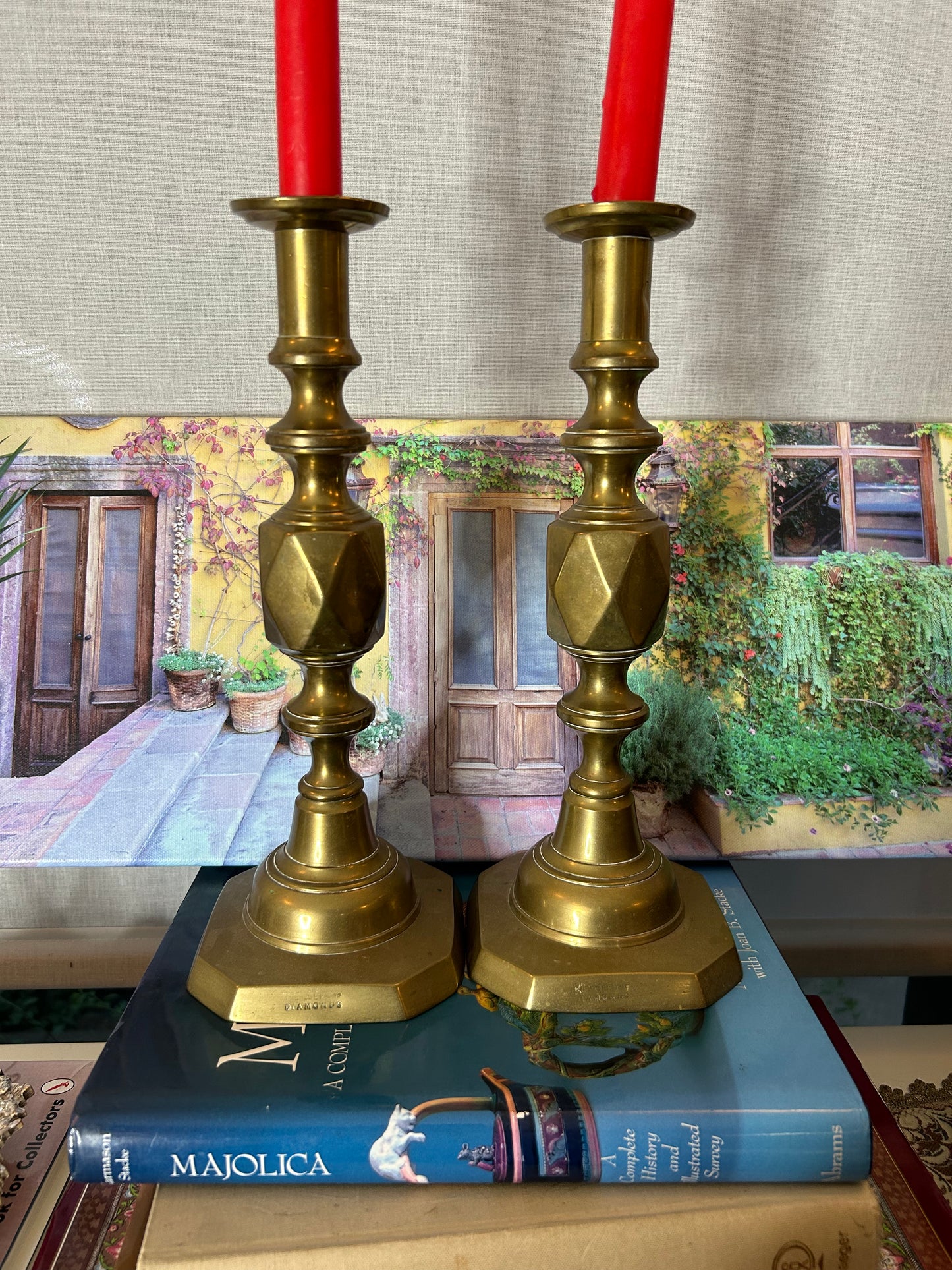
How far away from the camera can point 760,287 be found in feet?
2.58

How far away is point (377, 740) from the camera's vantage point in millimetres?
825

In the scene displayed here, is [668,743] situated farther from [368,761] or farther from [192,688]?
[192,688]

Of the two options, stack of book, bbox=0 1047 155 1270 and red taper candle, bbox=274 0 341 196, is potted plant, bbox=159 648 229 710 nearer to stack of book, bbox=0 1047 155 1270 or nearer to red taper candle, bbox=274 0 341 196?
stack of book, bbox=0 1047 155 1270

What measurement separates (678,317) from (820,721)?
1.20 feet

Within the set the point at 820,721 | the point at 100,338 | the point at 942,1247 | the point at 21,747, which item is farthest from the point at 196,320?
the point at 942,1247

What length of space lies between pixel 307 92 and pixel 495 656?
1.46ft

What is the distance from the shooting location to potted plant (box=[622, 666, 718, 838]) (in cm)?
83

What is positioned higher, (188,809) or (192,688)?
(192,688)

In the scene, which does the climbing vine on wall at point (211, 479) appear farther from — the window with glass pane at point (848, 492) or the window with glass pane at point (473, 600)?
the window with glass pane at point (848, 492)

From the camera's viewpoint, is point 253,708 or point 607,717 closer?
point 607,717

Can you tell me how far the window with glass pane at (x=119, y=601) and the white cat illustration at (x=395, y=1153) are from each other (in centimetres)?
45

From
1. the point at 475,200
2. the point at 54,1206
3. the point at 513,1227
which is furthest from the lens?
the point at 475,200

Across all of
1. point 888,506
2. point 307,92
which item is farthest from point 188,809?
point 888,506

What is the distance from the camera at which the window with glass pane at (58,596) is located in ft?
2.60
